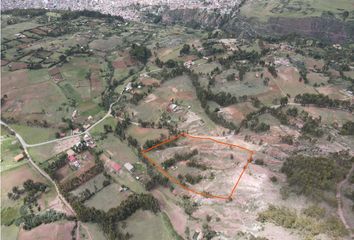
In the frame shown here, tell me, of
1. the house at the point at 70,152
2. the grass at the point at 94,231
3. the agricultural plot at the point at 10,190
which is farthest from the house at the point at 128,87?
the grass at the point at 94,231

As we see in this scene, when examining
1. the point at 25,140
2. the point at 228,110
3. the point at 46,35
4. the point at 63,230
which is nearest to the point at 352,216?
the point at 228,110

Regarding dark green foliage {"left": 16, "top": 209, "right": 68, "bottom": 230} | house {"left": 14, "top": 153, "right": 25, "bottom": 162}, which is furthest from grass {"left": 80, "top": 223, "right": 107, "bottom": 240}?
house {"left": 14, "top": 153, "right": 25, "bottom": 162}

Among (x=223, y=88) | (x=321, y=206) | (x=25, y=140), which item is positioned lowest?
(x=25, y=140)

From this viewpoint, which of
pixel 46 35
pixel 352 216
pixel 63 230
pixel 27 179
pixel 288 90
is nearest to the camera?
pixel 352 216

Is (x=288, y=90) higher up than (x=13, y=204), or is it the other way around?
(x=288, y=90)

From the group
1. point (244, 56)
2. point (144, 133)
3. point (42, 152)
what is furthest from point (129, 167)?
point (244, 56)

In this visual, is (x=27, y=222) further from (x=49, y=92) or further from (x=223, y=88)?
(x=223, y=88)

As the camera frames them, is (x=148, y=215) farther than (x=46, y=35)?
No
